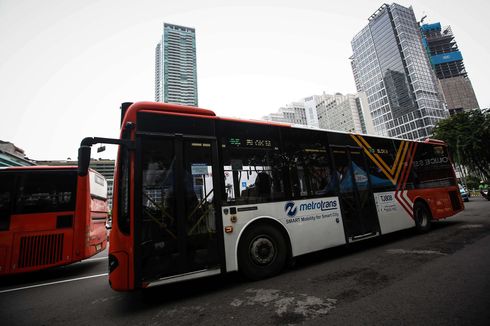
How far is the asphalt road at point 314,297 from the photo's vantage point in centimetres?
262

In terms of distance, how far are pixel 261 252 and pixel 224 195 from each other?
4.37 ft

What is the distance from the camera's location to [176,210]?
12.3 ft

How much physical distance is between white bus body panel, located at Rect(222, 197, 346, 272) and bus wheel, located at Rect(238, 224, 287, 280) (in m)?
0.17

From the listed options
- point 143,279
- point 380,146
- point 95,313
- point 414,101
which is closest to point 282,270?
point 143,279

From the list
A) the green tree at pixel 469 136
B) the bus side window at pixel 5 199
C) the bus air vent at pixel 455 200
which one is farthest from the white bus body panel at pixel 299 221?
the green tree at pixel 469 136

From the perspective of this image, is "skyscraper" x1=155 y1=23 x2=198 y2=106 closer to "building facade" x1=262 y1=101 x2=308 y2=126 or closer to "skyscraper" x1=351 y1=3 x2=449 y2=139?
"building facade" x1=262 y1=101 x2=308 y2=126

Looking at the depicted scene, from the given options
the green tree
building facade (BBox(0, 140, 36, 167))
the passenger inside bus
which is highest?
building facade (BBox(0, 140, 36, 167))

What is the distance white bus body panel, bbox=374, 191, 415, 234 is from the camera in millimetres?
6305

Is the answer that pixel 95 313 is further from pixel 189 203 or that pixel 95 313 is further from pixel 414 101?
pixel 414 101

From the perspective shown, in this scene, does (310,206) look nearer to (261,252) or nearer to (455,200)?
(261,252)

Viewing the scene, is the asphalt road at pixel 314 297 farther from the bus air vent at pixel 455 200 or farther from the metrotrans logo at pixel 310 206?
the bus air vent at pixel 455 200

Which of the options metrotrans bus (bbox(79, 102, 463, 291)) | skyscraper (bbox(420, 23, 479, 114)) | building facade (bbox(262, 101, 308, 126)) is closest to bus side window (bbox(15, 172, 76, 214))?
metrotrans bus (bbox(79, 102, 463, 291))

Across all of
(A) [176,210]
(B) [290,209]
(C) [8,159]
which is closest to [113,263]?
(A) [176,210]

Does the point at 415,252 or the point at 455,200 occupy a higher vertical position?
the point at 455,200
